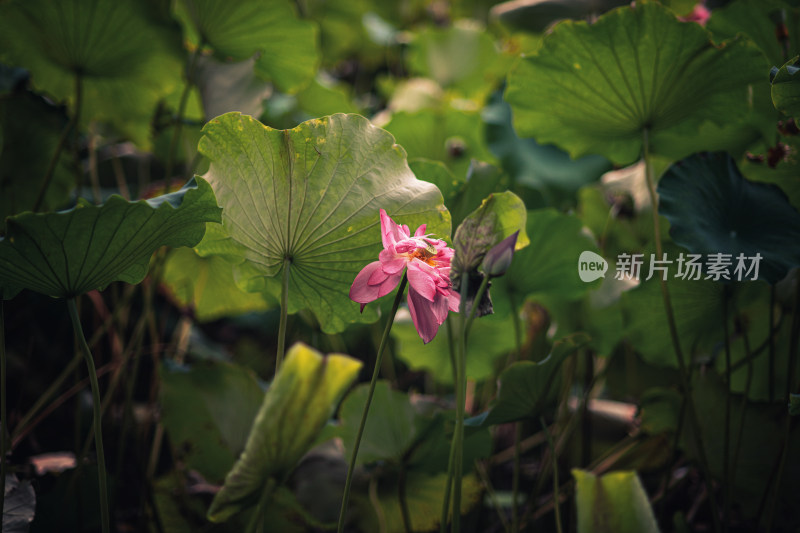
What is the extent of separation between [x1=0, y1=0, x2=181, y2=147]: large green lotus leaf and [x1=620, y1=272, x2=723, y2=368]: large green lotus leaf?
80cm

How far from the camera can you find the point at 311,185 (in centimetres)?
48

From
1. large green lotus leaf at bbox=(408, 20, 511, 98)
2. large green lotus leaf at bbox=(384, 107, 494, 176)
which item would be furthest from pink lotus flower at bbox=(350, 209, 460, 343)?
large green lotus leaf at bbox=(408, 20, 511, 98)

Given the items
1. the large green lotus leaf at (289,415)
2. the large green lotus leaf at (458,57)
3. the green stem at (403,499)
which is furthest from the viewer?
the large green lotus leaf at (458,57)

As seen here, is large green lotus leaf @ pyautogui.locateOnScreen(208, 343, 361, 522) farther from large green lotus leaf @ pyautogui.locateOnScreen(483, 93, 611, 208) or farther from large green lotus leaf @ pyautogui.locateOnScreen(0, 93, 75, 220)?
large green lotus leaf @ pyautogui.locateOnScreen(483, 93, 611, 208)

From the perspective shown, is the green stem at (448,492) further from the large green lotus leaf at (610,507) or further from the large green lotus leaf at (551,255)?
the large green lotus leaf at (551,255)

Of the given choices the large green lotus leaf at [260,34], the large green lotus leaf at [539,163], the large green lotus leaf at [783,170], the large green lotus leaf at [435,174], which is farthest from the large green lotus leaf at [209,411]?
the large green lotus leaf at [783,170]

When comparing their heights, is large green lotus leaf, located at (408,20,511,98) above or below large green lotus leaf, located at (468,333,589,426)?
above

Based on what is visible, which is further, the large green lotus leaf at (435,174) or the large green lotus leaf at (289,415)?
the large green lotus leaf at (435,174)

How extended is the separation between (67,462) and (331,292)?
1.80ft

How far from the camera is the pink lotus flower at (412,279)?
414 millimetres

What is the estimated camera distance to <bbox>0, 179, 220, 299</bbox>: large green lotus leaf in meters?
0.41

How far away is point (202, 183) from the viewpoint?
43cm

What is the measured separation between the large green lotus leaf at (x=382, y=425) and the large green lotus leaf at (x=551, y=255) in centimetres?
23

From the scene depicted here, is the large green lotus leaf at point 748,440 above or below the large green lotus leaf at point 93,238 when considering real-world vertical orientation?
below
